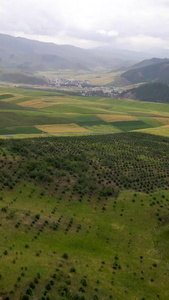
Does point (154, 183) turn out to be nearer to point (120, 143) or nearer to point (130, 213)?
point (130, 213)

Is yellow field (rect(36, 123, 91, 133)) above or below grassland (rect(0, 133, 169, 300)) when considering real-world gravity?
above

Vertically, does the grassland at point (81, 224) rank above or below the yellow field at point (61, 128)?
below

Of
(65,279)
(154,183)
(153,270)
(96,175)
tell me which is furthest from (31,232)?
(154,183)

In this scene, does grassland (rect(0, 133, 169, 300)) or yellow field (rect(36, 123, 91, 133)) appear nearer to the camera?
grassland (rect(0, 133, 169, 300))

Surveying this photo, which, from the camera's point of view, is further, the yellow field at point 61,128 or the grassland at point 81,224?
the yellow field at point 61,128
